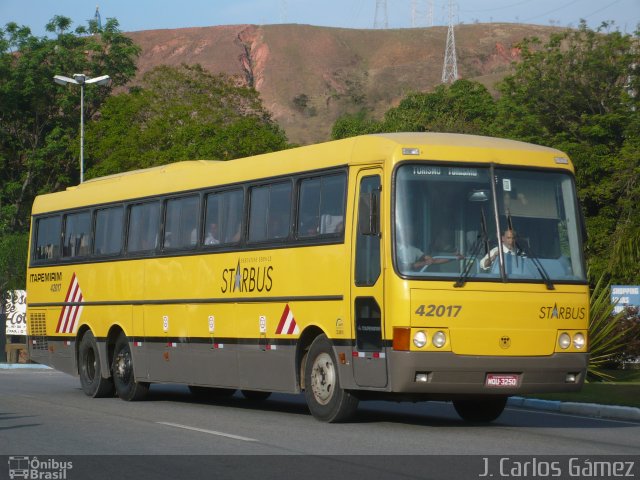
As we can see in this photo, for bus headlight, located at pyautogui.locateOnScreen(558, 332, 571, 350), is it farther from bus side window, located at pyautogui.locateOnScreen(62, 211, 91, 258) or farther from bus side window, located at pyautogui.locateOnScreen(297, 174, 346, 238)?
bus side window, located at pyautogui.locateOnScreen(62, 211, 91, 258)

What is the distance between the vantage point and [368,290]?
601 inches

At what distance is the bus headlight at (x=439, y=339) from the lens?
48.1 feet

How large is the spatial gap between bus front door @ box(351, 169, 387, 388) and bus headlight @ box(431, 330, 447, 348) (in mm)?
614

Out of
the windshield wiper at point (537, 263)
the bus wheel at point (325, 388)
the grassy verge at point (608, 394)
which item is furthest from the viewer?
the grassy verge at point (608, 394)

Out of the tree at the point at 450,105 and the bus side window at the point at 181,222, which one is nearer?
the bus side window at the point at 181,222

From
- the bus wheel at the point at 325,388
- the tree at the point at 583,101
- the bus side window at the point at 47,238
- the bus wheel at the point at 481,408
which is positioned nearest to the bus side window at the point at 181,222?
the bus wheel at the point at 325,388

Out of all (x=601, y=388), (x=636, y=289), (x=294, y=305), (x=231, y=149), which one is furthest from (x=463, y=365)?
(x=231, y=149)

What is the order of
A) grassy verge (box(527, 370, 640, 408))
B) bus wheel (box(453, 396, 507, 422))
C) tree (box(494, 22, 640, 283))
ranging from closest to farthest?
bus wheel (box(453, 396, 507, 422)) < grassy verge (box(527, 370, 640, 408)) < tree (box(494, 22, 640, 283))

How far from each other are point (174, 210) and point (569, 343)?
7229 mm

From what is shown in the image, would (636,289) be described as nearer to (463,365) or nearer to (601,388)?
(601,388)

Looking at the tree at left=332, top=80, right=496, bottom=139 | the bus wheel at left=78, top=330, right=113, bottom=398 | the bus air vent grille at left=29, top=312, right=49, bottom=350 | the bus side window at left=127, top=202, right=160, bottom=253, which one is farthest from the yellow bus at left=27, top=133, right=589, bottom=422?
the tree at left=332, top=80, right=496, bottom=139

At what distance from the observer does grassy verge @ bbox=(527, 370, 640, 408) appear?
20081mm

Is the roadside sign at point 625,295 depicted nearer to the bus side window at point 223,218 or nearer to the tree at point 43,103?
the bus side window at point 223,218

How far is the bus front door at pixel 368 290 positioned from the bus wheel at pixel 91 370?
25.7ft
